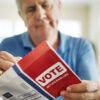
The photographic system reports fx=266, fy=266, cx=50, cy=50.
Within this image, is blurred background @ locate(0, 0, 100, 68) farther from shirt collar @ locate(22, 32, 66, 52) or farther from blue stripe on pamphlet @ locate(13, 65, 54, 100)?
blue stripe on pamphlet @ locate(13, 65, 54, 100)

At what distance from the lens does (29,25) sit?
1085 millimetres

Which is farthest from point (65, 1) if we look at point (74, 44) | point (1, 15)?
point (74, 44)

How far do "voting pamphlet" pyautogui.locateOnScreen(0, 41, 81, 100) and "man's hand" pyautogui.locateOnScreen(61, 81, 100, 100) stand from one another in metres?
0.02

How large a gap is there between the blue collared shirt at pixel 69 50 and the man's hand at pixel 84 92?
1.03 ft

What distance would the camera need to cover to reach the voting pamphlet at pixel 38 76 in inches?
25.5

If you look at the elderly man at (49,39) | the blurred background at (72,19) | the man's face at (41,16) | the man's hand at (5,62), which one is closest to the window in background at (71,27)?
the blurred background at (72,19)

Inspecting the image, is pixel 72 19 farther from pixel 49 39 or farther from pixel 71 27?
pixel 49 39

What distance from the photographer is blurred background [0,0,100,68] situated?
6309 mm

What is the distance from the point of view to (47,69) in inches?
26.3

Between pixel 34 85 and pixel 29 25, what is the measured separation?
0.44 m

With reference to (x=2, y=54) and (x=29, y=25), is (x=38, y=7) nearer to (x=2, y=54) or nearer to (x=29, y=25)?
(x=29, y=25)

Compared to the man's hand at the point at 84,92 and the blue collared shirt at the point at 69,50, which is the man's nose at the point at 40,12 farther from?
the man's hand at the point at 84,92

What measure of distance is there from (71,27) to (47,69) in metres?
6.06

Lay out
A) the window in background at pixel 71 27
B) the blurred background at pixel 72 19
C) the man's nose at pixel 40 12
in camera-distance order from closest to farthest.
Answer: the man's nose at pixel 40 12
the blurred background at pixel 72 19
the window in background at pixel 71 27
